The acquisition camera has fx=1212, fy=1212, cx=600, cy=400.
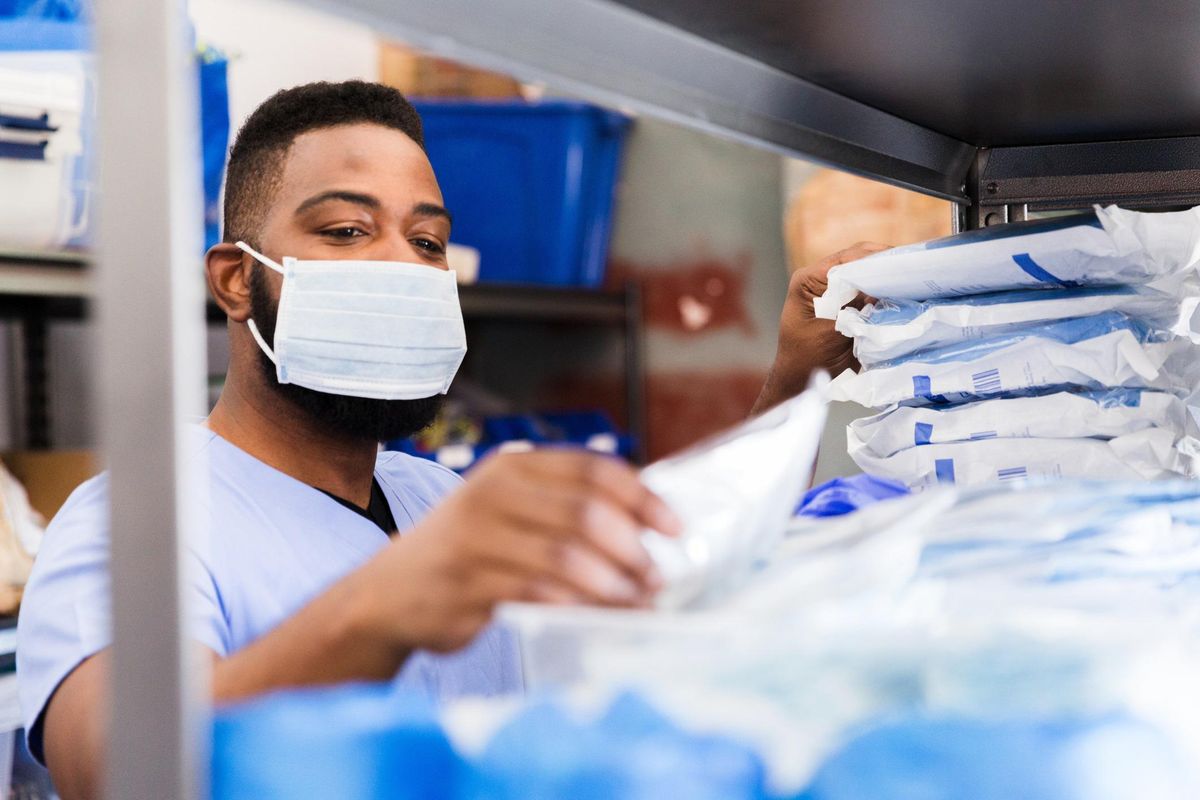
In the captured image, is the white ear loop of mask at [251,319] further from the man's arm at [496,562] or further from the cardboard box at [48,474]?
the cardboard box at [48,474]

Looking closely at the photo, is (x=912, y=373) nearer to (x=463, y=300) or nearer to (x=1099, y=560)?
(x=1099, y=560)

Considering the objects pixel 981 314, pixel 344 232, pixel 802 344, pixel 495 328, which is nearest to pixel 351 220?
pixel 344 232

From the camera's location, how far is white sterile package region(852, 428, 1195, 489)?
0.97 metres

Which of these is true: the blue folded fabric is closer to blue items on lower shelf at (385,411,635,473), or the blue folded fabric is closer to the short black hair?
the short black hair

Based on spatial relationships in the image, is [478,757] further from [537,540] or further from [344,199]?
[344,199]

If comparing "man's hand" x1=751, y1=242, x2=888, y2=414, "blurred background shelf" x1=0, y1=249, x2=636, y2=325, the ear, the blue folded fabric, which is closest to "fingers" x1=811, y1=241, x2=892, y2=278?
"man's hand" x1=751, y1=242, x2=888, y2=414

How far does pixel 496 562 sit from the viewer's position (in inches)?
19.0

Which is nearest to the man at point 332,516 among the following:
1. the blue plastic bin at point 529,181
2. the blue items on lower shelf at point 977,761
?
the blue items on lower shelf at point 977,761

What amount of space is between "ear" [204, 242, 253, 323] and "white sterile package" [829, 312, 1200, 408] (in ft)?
2.11

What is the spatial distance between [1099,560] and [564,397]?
3.19 meters

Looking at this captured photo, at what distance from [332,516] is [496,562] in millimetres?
721

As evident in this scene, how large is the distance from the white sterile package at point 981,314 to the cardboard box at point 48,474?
144 cm

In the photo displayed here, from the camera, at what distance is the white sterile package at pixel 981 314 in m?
0.98

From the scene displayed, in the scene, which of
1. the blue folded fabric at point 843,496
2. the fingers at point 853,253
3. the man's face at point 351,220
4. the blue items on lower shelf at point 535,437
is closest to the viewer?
the blue folded fabric at point 843,496
